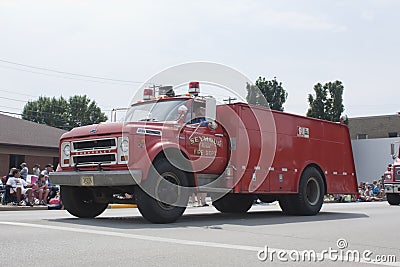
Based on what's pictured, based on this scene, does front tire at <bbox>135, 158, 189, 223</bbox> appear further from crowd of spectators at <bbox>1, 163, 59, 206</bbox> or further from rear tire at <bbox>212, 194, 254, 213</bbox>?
crowd of spectators at <bbox>1, 163, 59, 206</bbox>

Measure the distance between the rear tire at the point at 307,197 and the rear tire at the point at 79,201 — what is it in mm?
4909

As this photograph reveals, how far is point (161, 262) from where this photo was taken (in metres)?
7.11

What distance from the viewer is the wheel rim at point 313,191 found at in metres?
15.4

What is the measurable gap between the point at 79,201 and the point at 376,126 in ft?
177

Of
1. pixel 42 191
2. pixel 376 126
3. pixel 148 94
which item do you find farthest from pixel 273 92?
pixel 148 94

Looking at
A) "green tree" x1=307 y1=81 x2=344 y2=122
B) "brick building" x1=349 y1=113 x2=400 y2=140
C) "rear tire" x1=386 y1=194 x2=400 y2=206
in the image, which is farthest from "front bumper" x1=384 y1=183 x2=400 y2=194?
"brick building" x1=349 y1=113 x2=400 y2=140

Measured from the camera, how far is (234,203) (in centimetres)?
1602

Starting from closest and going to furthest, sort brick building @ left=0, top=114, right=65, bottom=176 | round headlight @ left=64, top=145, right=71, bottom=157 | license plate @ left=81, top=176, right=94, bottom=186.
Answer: license plate @ left=81, top=176, right=94, bottom=186, round headlight @ left=64, top=145, right=71, bottom=157, brick building @ left=0, top=114, right=65, bottom=176

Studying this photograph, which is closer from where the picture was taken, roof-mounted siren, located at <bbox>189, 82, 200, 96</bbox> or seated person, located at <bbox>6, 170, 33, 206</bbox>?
roof-mounted siren, located at <bbox>189, 82, 200, 96</bbox>

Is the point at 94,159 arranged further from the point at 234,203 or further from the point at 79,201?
the point at 234,203

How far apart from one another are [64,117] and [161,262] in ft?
232

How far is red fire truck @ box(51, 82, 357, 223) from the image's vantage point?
36.7ft

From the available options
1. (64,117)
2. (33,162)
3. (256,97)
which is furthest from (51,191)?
(64,117)

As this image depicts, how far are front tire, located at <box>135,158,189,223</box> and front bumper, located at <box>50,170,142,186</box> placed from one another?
9.9 inches
